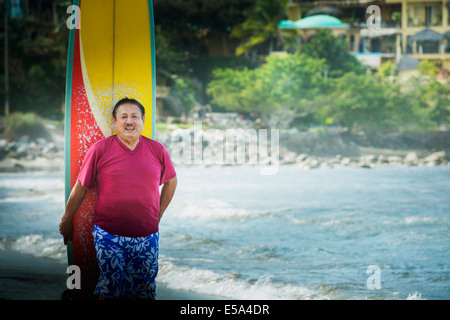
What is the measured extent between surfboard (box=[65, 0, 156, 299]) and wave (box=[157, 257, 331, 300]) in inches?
60.1

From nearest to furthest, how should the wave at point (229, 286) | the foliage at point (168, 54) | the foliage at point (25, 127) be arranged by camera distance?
the wave at point (229, 286), the foliage at point (25, 127), the foliage at point (168, 54)

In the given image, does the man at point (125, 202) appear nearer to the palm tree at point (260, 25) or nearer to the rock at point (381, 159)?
the palm tree at point (260, 25)

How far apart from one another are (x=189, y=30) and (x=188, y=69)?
3.31 ft

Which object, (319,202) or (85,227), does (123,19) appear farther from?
(319,202)

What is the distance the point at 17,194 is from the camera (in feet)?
28.0

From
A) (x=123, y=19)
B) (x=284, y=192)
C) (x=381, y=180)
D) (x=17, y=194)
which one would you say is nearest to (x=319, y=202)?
(x=284, y=192)

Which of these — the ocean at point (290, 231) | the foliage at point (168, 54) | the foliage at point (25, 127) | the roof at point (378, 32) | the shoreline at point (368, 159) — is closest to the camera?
the ocean at point (290, 231)

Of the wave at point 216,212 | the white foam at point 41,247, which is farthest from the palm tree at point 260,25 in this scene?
the white foam at point 41,247

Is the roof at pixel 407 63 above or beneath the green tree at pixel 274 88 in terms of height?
above

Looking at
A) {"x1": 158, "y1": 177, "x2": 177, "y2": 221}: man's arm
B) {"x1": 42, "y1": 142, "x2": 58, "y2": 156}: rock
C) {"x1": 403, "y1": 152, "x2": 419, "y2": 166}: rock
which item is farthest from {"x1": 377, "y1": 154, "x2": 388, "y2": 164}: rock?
{"x1": 158, "y1": 177, "x2": 177, "y2": 221}: man's arm

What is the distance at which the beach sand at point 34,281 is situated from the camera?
8.48 feet

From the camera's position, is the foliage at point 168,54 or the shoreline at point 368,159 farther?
the shoreline at point 368,159

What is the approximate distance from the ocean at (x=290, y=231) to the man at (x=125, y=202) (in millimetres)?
1626

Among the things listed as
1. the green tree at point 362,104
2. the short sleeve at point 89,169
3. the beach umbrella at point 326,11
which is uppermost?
the beach umbrella at point 326,11
